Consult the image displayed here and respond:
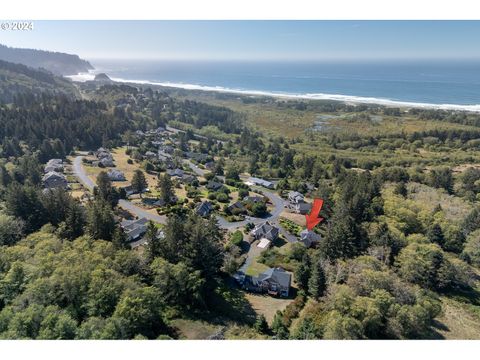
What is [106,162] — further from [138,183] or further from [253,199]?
[253,199]

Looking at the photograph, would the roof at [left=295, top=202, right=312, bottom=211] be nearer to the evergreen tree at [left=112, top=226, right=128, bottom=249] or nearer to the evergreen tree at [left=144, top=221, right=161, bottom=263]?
the evergreen tree at [left=144, top=221, right=161, bottom=263]

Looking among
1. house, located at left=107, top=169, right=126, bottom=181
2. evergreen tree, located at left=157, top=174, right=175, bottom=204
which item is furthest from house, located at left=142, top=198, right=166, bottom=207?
house, located at left=107, top=169, right=126, bottom=181

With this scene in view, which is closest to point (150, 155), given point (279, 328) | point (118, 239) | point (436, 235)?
point (118, 239)

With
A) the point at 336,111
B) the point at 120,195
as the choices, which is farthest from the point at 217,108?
the point at 120,195

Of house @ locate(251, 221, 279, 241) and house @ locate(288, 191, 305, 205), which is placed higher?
house @ locate(288, 191, 305, 205)

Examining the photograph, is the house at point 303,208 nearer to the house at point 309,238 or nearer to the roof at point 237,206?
the house at point 309,238

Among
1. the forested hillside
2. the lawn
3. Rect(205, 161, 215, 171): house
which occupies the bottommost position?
the lawn

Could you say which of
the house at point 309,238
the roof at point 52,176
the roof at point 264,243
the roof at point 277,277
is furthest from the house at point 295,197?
the roof at point 52,176
